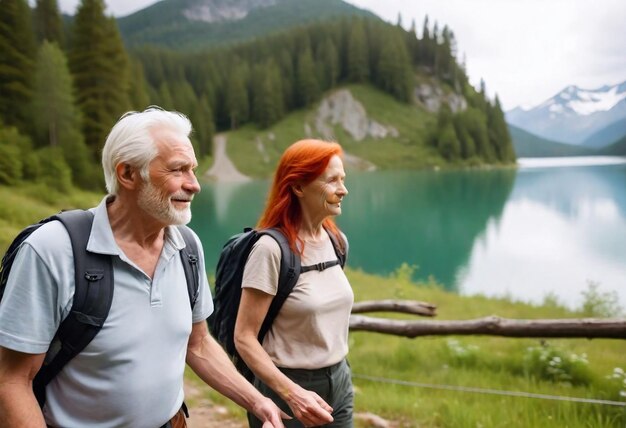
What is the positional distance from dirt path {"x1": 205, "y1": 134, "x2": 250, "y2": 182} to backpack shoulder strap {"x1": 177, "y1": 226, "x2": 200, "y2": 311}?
83.0 m

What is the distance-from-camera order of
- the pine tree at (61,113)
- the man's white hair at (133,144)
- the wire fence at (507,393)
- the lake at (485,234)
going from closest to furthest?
the man's white hair at (133,144), the wire fence at (507,393), the lake at (485,234), the pine tree at (61,113)

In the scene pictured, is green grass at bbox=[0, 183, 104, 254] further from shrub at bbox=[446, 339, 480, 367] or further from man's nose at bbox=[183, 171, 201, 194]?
man's nose at bbox=[183, 171, 201, 194]

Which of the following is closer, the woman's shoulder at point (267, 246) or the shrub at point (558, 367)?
the woman's shoulder at point (267, 246)

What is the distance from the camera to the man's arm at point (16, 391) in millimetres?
1611

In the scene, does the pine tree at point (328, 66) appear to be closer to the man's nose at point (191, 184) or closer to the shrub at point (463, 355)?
the shrub at point (463, 355)

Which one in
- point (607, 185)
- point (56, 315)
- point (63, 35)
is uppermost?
point (63, 35)

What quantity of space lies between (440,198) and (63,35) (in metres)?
40.6

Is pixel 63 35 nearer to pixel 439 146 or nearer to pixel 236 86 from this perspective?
pixel 236 86

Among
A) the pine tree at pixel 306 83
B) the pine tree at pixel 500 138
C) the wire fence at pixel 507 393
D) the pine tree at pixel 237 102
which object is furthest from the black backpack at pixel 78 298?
the pine tree at pixel 306 83

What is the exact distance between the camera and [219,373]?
2.29 meters

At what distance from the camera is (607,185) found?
2484 inches

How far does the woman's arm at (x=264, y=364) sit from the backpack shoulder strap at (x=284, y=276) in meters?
0.05

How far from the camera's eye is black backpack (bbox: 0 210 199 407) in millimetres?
1672

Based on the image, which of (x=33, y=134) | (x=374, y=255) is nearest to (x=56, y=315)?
(x=374, y=255)
